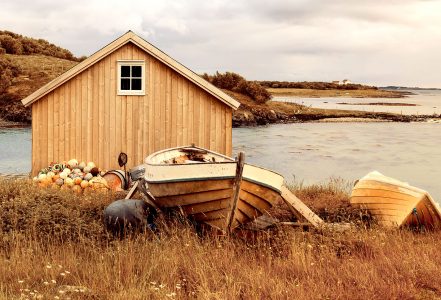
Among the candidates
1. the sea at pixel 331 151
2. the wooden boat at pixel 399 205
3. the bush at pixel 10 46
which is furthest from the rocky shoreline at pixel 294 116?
the wooden boat at pixel 399 205

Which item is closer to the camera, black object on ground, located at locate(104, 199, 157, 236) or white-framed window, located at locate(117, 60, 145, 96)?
black object on ground, located at locate(104, 199, 157, 236)

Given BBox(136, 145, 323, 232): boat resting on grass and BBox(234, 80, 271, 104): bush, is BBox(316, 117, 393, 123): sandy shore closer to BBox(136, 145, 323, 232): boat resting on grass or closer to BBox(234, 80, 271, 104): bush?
BBox(234, 80, 271, 104): bush

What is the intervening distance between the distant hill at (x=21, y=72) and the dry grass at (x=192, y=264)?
1449 inches

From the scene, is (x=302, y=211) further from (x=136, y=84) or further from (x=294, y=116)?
(x=294, y=116)

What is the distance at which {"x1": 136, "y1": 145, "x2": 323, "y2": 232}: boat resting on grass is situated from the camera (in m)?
10.0

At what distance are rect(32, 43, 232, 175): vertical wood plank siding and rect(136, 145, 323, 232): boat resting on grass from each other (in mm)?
6060

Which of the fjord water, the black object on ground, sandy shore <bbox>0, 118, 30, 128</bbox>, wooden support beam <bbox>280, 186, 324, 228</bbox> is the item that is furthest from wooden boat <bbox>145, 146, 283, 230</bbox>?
sandy shore <bbox>0, 118, 30, 128</bbox>

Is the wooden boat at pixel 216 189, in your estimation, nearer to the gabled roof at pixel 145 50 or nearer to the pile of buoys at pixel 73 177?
the pile of buoys at pixel 73 177

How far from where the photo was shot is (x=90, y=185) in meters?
15.3

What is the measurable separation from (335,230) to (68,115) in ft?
31.2

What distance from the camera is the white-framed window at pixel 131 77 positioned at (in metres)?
16.8

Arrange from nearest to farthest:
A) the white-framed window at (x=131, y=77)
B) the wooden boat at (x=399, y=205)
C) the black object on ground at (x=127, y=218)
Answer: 1. the black object on ground at (x=127, y=218)
2. the wooden boat at (x=399, y=205)
3. the white-framed window at (x=131, y=77)

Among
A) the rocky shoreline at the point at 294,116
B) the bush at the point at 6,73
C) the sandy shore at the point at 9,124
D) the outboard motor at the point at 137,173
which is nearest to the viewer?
the outboard motor at the point at 137,173

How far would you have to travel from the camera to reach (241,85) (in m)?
60.7
